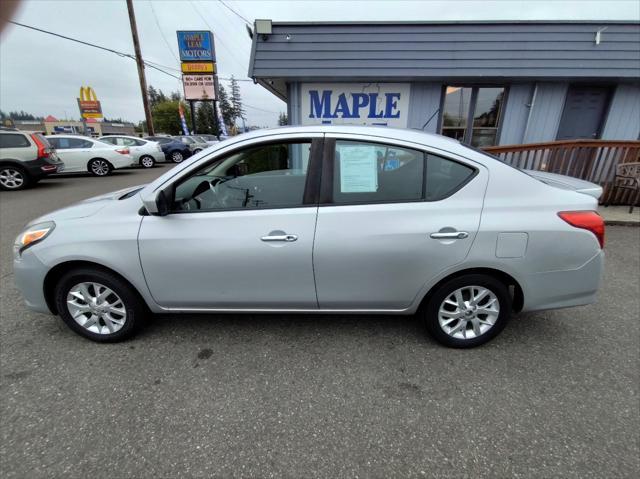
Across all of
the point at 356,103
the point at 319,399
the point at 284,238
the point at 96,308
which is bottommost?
the point at 319,399

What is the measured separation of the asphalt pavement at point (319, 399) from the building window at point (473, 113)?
15.8ft

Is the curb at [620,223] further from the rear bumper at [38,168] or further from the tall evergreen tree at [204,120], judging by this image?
the tall evergreen tree at [204,120]

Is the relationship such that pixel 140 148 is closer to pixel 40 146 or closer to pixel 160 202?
pixel 40 146

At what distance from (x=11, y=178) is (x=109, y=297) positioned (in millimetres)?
9873

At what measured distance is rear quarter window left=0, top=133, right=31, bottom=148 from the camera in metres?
8.74

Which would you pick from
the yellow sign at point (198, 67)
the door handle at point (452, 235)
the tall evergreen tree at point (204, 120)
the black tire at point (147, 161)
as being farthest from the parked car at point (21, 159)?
the tall evergreen tree at point (204, 120)

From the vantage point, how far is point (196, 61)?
22891mm

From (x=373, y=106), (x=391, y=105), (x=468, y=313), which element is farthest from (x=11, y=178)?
(x=468, y=313)

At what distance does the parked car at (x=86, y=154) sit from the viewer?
447 inches

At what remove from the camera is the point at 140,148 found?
1440 centimetres

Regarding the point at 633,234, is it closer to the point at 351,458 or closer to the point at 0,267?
the point at 351,458

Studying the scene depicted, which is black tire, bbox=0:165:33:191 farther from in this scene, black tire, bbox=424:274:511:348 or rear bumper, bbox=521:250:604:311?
rear bumper, bbox=521:250:604:311

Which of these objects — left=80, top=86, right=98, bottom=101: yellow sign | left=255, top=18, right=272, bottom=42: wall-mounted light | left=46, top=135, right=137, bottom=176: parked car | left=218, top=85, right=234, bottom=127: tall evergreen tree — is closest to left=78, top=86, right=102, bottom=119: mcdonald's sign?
left=80, top=86, right=98, bottom=101: yellow sign

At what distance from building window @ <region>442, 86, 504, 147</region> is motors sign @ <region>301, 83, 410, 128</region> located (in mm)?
954
